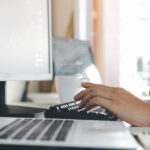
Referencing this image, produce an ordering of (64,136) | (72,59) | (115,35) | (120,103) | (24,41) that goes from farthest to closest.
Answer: (115,35) < (72,59) < (24,41) < (120,103) < (64,136)

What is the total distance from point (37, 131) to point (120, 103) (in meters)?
0.27

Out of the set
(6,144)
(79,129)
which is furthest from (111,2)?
(6,144)

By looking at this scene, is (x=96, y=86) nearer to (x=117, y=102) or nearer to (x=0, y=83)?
(x=117, y=102)

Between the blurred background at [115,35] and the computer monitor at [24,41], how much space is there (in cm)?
78

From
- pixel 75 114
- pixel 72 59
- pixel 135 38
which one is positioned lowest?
pixel 75 114

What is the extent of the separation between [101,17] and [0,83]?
3.51 ft

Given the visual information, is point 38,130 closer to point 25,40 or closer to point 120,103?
point 120,103

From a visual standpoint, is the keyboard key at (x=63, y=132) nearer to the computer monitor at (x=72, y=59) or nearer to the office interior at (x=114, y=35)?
the computer monitor at (x=72, y=59)

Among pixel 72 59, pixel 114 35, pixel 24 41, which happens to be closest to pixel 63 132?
pixel 24 41

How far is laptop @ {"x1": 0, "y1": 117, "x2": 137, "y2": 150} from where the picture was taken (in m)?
0.40

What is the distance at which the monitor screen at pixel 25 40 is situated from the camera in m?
0.81

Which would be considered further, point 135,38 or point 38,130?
point 135,38

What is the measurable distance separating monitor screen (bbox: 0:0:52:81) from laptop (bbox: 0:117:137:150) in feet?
1.04

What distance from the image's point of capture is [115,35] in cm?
178
